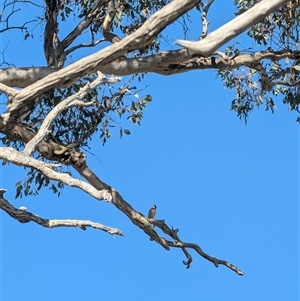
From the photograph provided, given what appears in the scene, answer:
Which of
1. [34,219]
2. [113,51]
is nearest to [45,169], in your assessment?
[34,219]

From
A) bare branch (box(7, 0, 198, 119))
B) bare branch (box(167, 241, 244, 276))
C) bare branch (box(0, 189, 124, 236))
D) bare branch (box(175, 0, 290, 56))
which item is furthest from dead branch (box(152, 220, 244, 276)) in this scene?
bare branch (box(175, 0, 290, 56))

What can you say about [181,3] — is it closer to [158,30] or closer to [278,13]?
[158,30]

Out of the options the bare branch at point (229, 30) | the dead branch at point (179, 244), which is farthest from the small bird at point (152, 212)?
the bare branch at point (229, 30)

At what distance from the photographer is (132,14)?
791cm

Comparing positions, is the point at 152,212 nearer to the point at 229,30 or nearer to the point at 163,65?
the point at 163,65

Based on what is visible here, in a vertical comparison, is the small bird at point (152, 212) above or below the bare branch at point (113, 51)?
above

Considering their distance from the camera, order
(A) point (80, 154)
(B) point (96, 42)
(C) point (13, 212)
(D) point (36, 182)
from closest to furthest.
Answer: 1. (C) point (13, 212)
2. (A) point (80, 154)
3. (B) point (96, 42)
4. (D) point (36, 182)

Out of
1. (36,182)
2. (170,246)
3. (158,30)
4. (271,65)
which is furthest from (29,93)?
(271,65)

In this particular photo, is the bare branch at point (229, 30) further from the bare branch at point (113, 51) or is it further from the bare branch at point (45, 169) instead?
the bare branch at point (45, 169)

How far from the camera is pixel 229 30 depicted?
355 cm

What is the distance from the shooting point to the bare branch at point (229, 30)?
3.45 metres

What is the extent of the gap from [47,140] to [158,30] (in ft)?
7.53

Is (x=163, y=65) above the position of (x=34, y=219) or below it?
above

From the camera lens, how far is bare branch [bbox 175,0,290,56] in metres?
3.45
